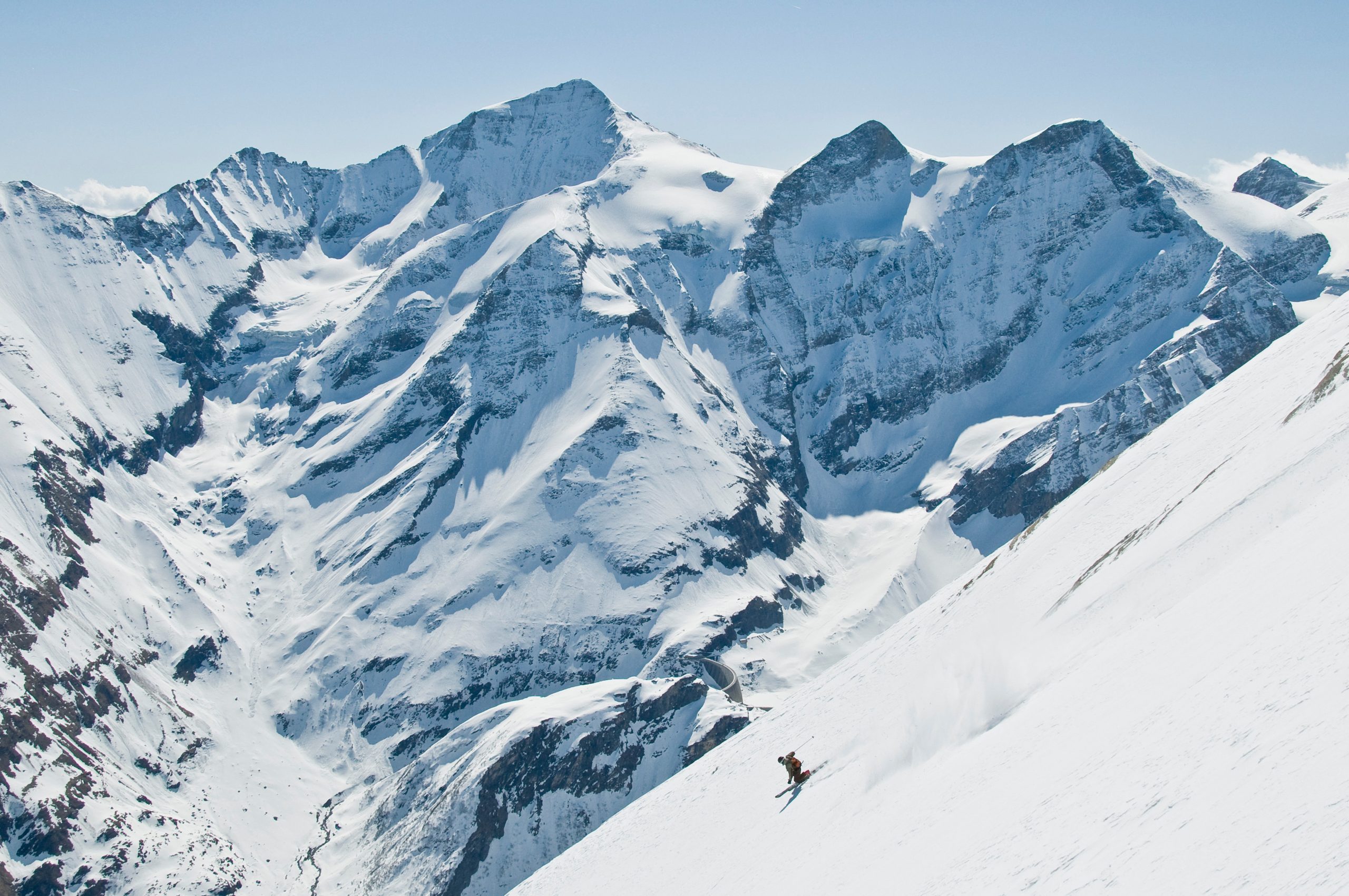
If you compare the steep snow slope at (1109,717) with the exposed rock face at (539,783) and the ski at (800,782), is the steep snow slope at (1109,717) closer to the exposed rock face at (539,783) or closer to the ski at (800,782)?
the ski at (800,782)

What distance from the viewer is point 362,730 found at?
17550 cm

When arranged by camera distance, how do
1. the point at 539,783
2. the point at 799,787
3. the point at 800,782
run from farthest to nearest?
the point at 539,783
the point at 800,782
the point at 799,787

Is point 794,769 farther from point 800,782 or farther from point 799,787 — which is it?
point 800,782

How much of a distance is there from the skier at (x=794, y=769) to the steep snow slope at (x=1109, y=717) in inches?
43.5

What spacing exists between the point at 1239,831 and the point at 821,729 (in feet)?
108

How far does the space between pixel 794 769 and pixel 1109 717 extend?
20566 mm

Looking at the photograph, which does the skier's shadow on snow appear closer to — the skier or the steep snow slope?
the skier

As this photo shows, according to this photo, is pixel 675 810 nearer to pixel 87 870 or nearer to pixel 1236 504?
pixel 1236 504

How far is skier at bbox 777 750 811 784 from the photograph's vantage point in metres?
44.2

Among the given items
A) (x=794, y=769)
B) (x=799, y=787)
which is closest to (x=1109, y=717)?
(x=794, y=769)

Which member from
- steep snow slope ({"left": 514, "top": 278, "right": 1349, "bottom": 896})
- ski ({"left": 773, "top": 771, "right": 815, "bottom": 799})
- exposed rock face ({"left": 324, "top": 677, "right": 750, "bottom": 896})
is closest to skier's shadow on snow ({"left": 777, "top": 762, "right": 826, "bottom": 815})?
ski ({"left": 773, "top": 771, "right": 815, "bottom": 799})

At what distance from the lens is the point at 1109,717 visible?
25688 mm

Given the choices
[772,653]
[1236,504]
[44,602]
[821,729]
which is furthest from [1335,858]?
[44,602]

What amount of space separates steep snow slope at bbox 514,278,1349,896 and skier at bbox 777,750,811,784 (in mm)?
1105
